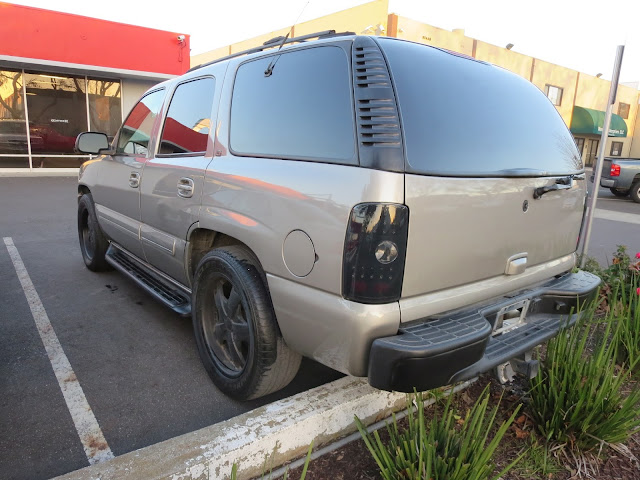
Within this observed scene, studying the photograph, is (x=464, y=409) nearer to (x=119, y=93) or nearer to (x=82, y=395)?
(x=82, y=395)

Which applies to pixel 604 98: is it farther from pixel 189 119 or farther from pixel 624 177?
pixel 189 119

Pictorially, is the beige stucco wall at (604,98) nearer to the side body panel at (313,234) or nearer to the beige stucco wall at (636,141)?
the beige stucco wall at (636,141)

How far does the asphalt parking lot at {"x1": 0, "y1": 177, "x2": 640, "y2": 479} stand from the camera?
2396mm

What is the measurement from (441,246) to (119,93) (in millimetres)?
15497

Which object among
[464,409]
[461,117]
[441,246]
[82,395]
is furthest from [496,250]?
[82,395]

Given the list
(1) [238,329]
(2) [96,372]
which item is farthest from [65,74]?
(1) [238,329]

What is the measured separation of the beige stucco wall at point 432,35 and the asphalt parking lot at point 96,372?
18781mm

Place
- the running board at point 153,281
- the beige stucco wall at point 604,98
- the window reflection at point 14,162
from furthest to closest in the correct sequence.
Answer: the beige stucco wall at point 604,98 < the window reflection at point 14,162 < the running board at point 153,281

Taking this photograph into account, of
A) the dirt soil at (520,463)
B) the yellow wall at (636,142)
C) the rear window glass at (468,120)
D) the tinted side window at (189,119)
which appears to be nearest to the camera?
the rear window glass at (468,120)

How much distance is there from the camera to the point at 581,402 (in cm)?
216

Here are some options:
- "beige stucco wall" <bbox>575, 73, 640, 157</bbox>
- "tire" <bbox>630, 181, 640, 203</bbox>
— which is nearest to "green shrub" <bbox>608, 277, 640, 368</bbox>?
Answer: "tire" <bbox>630, 181, 640, 203</bbox>

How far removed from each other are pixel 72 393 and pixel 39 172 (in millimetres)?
13923

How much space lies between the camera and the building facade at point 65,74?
506 inches

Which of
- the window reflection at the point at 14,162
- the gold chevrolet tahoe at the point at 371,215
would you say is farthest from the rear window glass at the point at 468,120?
the window reflection at the point at 14,162
